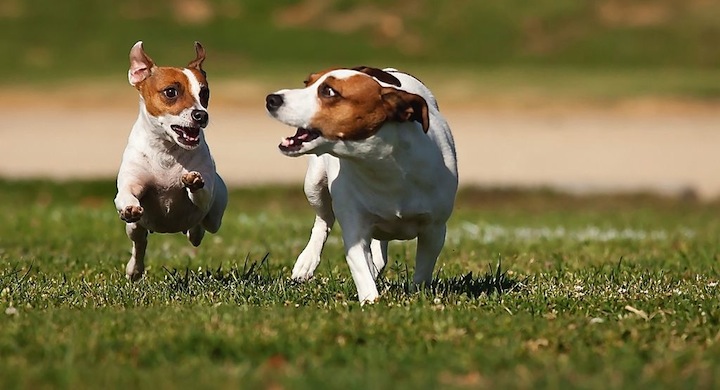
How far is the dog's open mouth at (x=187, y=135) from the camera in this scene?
858 centimetres

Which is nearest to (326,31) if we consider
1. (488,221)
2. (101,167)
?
(101,167)

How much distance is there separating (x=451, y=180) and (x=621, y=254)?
3.88 meters

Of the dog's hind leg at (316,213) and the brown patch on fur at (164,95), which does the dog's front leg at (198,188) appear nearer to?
the brown patch on fur at (164,95)

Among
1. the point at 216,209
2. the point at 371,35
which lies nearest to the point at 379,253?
the point at 216,209

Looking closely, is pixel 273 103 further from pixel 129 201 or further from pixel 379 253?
pixel 379 253

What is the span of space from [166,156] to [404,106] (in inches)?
81.4

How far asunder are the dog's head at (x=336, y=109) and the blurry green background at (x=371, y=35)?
156 ft

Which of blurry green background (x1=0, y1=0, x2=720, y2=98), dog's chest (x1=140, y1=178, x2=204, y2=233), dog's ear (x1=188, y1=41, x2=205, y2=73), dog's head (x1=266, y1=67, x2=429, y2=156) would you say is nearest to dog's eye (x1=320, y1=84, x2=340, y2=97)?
dog's head (x1=266, y1=67, x2=429, y2=156)

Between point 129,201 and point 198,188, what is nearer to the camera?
point 129,201

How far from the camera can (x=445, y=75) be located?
170 ft

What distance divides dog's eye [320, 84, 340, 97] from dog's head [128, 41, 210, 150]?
4.19 feet

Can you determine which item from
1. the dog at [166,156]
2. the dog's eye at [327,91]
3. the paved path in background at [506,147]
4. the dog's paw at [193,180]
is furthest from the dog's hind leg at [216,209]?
the paved path in background at [506,147]

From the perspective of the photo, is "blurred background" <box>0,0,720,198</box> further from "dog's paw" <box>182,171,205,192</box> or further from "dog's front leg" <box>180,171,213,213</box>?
"dog's paw" <box>182,171,205,192</box>

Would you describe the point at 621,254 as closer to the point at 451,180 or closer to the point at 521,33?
the point at 451,180
